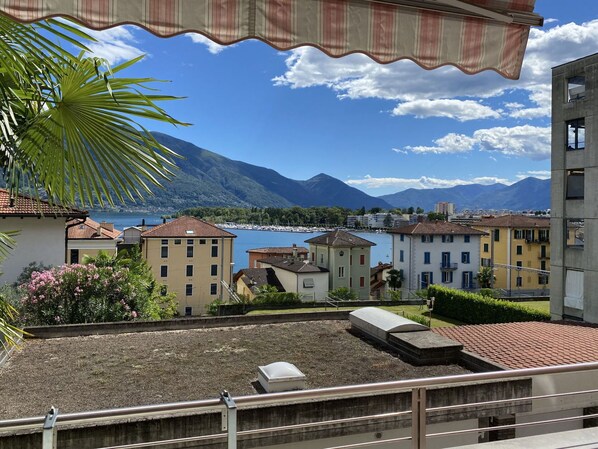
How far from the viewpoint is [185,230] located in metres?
47.4

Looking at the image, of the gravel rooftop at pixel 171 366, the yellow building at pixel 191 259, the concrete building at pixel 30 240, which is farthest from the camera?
the yellow building at pixel 191 259

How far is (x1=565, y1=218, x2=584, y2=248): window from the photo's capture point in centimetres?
2241

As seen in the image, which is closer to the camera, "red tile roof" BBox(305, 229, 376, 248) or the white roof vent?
the white roof vent

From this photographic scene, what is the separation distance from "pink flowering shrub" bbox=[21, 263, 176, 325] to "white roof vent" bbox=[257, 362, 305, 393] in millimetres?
7859

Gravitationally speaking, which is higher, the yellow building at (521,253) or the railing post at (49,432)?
the railing post at (49,432)

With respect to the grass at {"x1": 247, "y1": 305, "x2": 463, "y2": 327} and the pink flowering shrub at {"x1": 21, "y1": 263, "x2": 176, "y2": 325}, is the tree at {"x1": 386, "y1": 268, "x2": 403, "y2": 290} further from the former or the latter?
the pink flowering shrub at {"x1": 21, "y1": 263, "x2": 176, "y2": 325}

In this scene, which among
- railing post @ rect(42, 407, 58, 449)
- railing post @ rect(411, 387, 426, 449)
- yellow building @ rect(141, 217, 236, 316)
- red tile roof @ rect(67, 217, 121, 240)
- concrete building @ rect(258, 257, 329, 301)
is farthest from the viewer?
yellow building @ rect(141, 217, 236, 316)

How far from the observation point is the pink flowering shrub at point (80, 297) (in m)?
12.6

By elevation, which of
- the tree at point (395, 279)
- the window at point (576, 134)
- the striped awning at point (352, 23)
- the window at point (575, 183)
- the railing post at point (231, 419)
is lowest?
the tree at point (395, 279)

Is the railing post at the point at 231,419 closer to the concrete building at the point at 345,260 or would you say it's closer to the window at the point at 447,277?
the concrete building at the point at 345,260

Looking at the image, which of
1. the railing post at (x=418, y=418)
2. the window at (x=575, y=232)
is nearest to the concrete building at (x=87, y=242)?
the window at (x=575, y=232)

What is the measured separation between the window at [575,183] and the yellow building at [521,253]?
1115 inches

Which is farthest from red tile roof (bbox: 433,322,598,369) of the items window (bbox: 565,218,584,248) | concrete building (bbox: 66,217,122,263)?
concrete building (bbox: 66,217,122,263)

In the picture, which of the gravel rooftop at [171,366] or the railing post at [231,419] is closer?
the railing post at [231,419]
